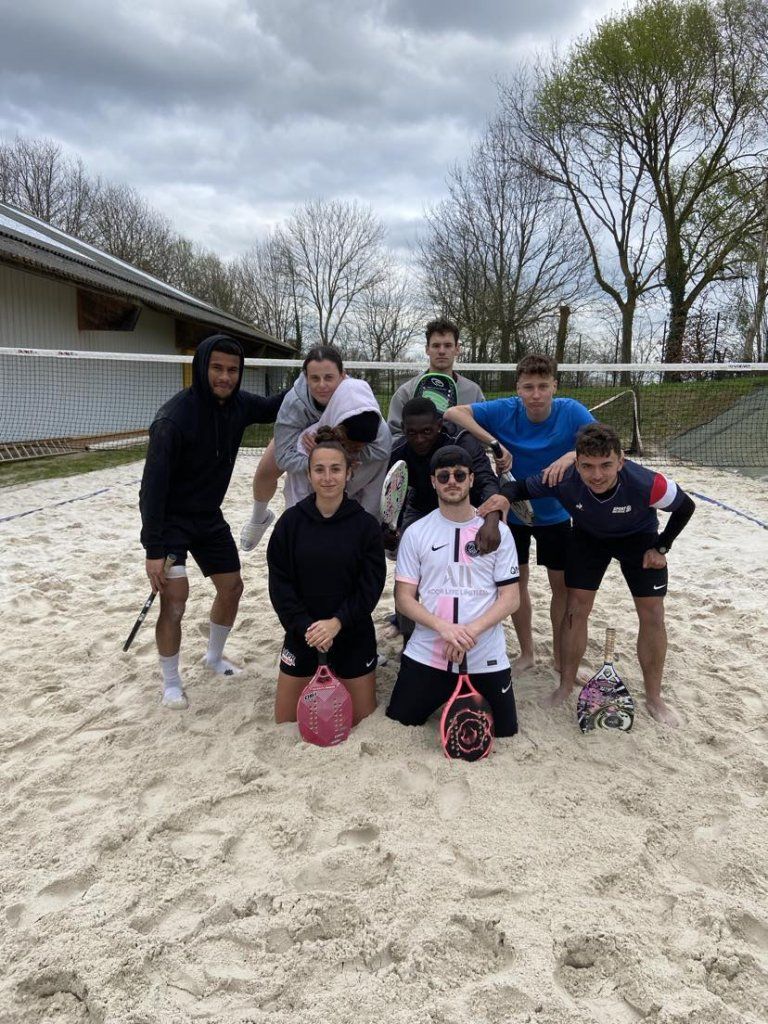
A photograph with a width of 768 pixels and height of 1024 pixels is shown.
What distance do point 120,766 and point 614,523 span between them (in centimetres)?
242

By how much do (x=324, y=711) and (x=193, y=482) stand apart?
1295 millimetres

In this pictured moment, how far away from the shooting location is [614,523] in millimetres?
2771

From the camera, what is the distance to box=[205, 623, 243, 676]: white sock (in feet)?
11.2

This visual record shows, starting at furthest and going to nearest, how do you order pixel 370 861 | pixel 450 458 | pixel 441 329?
1. pixel 441 329
2. pixel 450 458
3. pixel 370 861

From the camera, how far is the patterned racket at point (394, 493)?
9.72ft

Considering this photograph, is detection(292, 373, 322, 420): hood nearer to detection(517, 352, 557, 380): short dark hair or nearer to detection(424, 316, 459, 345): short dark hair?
detection(424, 316, 459, 345): short dark hair

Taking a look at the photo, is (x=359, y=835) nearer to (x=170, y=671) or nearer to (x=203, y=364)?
(x=170, y=671)

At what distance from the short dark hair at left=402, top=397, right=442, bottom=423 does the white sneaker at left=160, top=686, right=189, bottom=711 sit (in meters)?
1.80

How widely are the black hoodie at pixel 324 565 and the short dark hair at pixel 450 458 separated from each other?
16.7 inches

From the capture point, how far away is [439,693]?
2756mm

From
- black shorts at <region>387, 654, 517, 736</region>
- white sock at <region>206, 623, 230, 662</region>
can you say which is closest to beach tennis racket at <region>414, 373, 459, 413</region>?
black shorts at <region>387, 654, 517, 736</region>

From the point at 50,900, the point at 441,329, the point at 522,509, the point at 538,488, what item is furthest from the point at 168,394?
the point at 50,900

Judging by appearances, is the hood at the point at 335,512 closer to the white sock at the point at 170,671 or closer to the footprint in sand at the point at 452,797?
the white sock at the point at 170,671

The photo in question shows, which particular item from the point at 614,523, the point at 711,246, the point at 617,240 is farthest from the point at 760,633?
the point at 617,240
